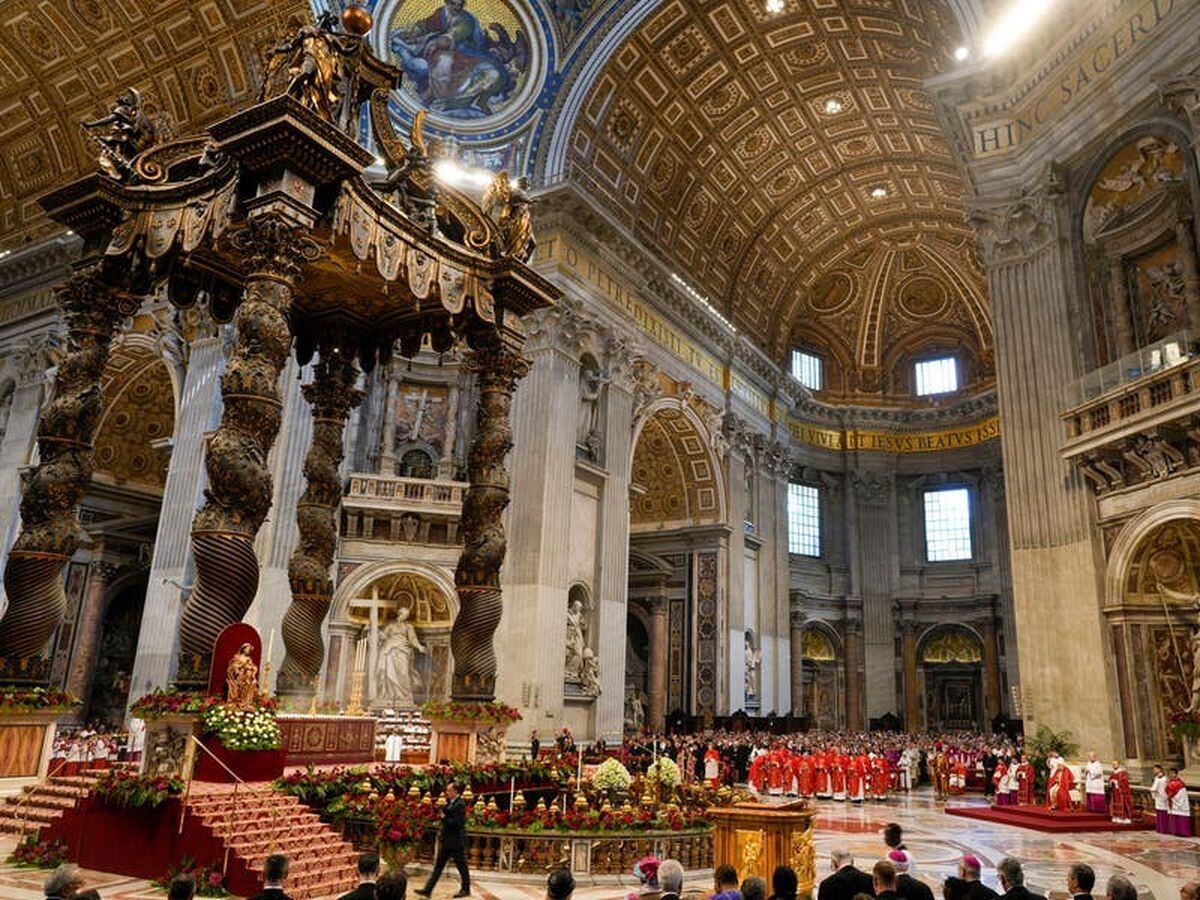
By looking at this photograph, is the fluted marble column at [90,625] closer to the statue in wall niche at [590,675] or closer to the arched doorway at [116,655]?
the arched doorway at [116,655]

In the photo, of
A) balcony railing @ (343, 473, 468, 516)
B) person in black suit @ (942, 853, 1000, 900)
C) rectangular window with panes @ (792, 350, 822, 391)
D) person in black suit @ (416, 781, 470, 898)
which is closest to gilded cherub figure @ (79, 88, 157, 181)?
person in black suit @ (416, 781, 470, 898)

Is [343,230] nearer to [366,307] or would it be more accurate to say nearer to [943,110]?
[366,307]

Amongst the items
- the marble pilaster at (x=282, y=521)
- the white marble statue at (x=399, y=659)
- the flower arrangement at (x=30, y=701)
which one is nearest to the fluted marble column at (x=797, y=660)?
the white marble statue at (x=399, y=659)

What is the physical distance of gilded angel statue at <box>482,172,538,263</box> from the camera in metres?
10.2

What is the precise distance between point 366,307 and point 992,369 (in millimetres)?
24508

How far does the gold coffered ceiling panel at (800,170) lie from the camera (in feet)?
65.2

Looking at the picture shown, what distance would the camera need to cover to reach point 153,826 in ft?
20.9

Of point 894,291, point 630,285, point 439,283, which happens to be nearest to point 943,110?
point 630,285

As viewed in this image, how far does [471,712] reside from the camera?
9500 millimetres

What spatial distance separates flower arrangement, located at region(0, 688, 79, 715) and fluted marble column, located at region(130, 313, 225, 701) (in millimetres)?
6404

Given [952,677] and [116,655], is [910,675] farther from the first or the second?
[116,655]

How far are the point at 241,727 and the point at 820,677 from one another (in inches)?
951

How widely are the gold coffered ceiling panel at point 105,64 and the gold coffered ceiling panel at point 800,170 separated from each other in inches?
268

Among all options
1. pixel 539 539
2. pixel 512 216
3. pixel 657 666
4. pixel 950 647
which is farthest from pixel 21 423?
pixel 950 647
